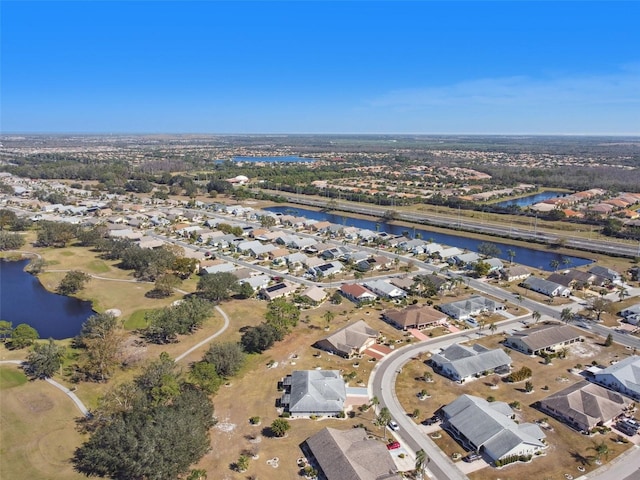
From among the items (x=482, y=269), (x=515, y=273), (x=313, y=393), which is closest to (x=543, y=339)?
(x=482, y=269)

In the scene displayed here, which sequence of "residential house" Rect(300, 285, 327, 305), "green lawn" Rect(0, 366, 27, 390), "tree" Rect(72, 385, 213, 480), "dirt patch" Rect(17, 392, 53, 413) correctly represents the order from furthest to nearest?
"residential house" Rect(300, 285, 327, 305), "green lawn" Rect(0, 366, 27, 390), "dirt patch" Rect(17, 392, 53, 413), "tree" Rect(72, 385, 213, 480)

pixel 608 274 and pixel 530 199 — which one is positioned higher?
pixel 530 199

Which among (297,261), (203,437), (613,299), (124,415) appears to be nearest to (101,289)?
(297,261)

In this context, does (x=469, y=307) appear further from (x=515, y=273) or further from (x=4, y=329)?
(x=4, y=329)

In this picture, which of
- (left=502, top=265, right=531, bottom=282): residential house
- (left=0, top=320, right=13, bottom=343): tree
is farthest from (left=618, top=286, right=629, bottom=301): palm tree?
(left=0, top=320, right=13, bottom=343): tree

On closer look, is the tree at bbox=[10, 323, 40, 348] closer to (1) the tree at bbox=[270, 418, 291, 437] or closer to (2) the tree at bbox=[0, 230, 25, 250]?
(1) the tree at bbox=[270, 418, 291, 437]

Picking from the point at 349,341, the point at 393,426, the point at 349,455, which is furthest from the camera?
the point at 349,341

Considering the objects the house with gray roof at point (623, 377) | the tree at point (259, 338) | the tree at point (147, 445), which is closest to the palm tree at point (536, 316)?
the house with gray roof at point (623, 377)
